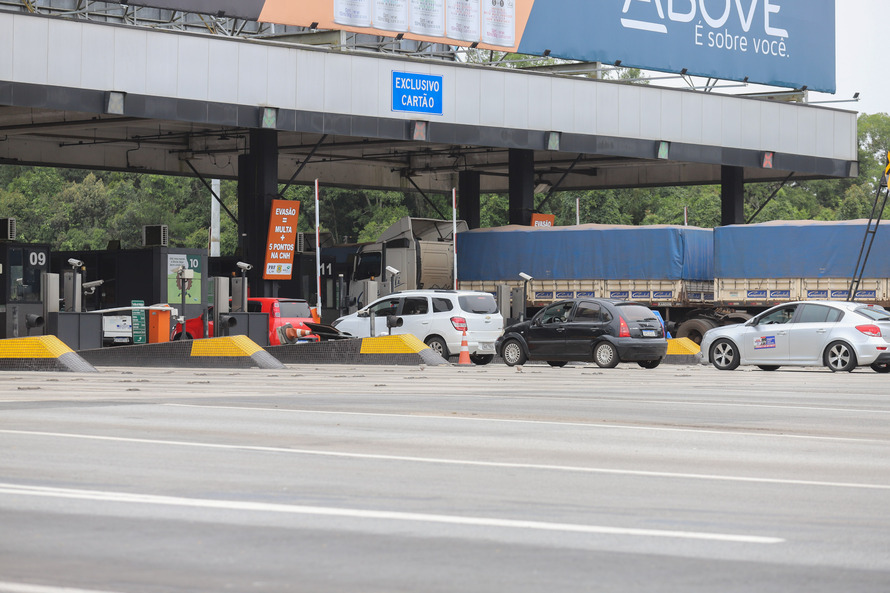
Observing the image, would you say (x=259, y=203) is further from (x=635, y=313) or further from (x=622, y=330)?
(x=622, y=330)

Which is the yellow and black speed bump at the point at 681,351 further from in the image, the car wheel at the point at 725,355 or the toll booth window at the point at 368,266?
the toll booth window at the point at 368,266

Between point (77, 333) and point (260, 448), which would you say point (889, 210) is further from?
point (260, 448)

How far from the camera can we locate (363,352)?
95.3 ft

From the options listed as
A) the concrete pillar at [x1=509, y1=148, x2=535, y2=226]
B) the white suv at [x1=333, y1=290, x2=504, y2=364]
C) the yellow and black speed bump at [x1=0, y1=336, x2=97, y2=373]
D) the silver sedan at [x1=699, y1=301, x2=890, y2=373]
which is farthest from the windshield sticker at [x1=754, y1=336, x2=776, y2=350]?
the concrete pillar at [x1=509, y1=148, x2=535, y2=226]

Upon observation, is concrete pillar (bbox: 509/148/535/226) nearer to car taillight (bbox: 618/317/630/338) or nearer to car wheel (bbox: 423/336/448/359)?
car wheel (bbox: 423/336/448/359)

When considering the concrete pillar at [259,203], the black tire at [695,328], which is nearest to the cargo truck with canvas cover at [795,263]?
the black tire at [695,328]

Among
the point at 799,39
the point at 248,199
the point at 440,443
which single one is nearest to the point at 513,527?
the point at 440,443

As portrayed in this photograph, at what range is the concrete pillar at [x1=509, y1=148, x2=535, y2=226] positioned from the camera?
47.1 m

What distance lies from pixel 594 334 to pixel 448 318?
3.78 metres

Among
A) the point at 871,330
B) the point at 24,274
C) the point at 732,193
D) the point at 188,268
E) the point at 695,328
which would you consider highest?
the point at 732,193

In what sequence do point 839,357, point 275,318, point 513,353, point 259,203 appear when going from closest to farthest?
point 839,357 < point 513,353 < point 275,318 < point 259,203

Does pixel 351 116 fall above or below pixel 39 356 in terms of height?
above

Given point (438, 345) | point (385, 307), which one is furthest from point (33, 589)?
point (385, 307)

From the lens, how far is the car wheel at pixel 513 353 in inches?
1179
